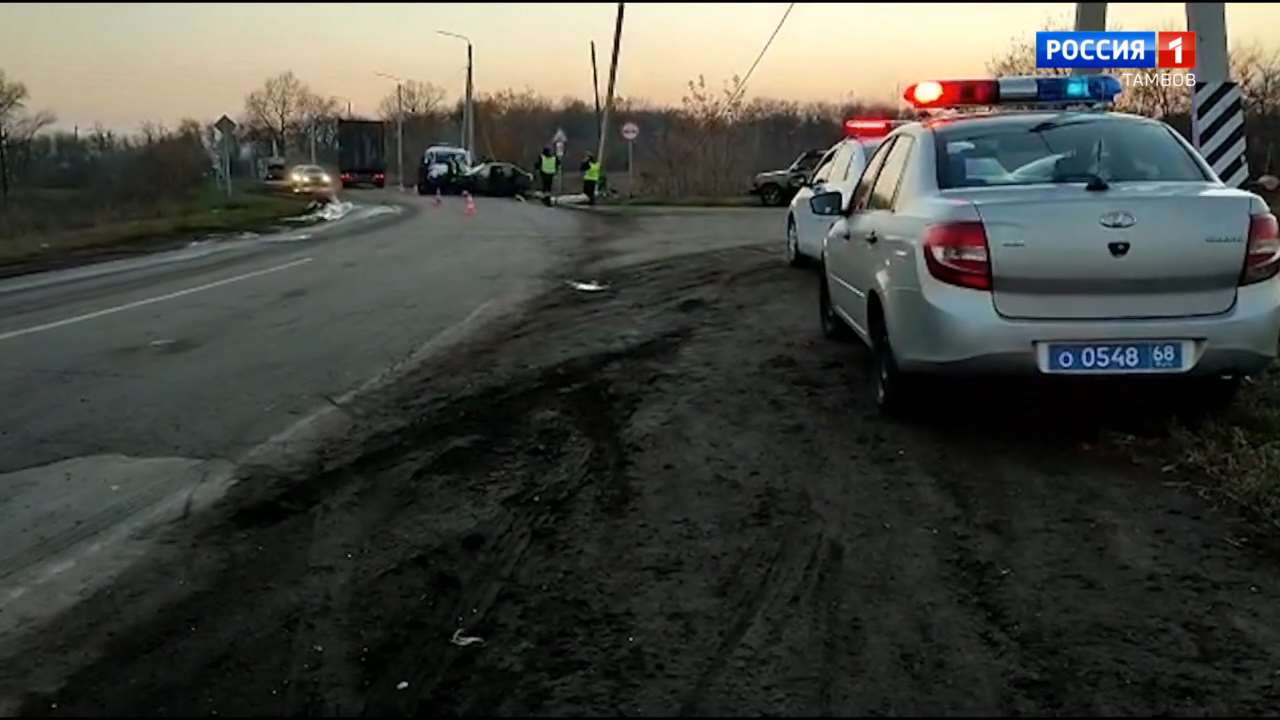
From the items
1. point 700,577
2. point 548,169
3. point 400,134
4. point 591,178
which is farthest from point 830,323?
point 400,134

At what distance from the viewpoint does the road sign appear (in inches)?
1428

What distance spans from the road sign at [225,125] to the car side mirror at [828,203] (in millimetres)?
32347

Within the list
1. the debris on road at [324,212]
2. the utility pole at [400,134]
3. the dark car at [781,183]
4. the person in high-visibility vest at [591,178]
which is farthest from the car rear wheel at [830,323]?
the utility pole at [400,134]

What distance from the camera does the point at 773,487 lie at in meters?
5.14

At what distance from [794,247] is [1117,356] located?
8284 millimetres

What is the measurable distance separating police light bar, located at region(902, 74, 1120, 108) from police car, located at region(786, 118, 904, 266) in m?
2.49

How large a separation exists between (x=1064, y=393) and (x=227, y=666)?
15.4 feet

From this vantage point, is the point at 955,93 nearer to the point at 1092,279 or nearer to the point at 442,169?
the point at 1092,279

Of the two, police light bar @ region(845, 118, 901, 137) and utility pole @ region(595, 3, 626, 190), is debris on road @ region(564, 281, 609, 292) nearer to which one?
police light bar @ region(845, 118, 901, 137)

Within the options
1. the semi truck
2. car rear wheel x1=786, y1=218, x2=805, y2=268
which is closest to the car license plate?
car rear wheel x1=786, y1=218, x2=805, y2=268

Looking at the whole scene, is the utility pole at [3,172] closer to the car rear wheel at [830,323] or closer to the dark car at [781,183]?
the dark car at [781,183]

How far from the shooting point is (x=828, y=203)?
7383mm

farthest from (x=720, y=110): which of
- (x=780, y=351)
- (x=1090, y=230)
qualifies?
(x=1090, y=230)

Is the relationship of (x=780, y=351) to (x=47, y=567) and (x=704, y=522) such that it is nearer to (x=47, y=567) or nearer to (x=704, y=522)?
(x=704, y=522)
